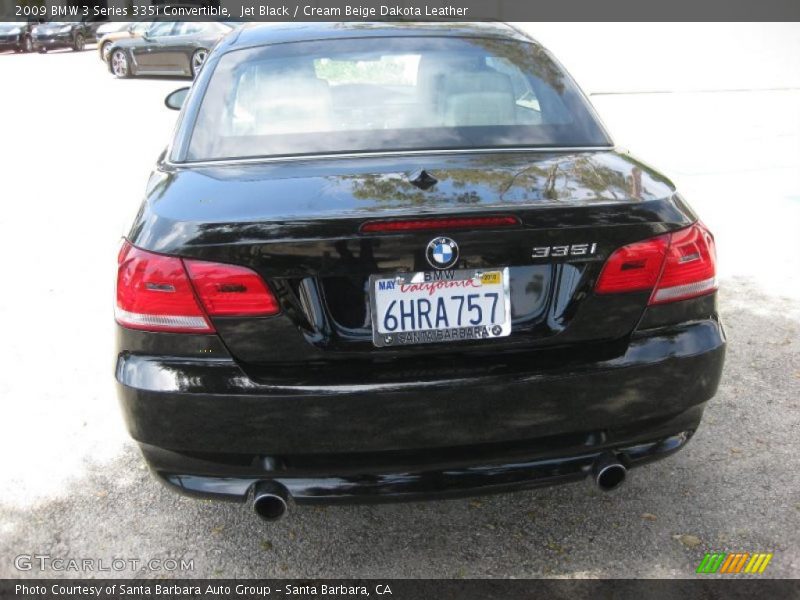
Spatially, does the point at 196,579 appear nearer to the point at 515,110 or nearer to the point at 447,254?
the point at 447,254

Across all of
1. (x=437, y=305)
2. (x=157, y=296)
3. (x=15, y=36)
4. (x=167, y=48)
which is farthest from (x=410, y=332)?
(x=15, y=36)

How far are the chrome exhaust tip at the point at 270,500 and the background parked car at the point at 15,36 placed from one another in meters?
34.9

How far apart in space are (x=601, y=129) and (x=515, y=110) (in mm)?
352

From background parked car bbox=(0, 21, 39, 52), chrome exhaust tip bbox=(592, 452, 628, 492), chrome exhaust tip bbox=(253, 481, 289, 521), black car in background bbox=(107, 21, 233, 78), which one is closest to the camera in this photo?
chrome exhaust tip bbox=(253, 481, 289, 521)

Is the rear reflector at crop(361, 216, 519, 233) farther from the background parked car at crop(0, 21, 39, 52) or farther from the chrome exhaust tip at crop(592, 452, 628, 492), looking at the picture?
the background parked car at crop(0, 21, 39, 52)

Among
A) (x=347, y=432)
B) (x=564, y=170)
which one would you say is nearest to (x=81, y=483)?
(x=347, y=432)

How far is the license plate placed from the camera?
2.32 m

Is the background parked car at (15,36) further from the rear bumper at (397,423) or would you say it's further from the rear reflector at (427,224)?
the rear reflector at (427,224)

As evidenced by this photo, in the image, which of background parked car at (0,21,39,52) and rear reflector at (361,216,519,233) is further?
background parked car at (0,21,39,52)

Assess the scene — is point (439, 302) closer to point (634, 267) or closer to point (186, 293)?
point (634, 267)

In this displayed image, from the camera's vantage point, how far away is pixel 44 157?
34.2 feet

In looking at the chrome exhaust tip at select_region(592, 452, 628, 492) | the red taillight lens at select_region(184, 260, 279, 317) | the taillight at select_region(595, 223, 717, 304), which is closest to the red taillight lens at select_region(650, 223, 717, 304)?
the taillight at select_region(595, 223, 717, 304)

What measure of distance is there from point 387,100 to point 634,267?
4.42 ft

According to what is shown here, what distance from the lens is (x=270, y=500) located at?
240cm
